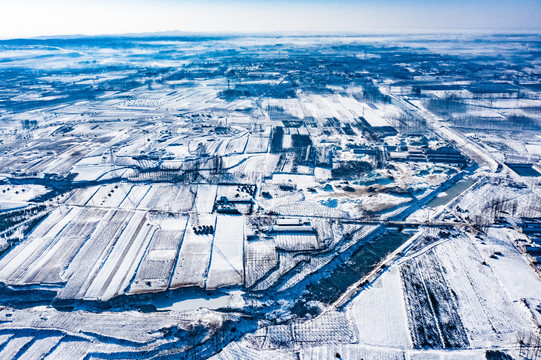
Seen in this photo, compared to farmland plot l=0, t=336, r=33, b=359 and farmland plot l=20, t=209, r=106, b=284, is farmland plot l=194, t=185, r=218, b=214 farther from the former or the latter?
farmland plot l=0, t=336, r=33, b=359

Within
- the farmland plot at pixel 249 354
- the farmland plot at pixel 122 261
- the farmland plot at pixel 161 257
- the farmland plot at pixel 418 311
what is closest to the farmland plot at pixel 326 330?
the farmland plot at pixel 249 354

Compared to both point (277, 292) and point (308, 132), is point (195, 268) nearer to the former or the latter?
point (277, 292)

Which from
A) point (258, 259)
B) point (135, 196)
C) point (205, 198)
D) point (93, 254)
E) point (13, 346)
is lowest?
point (13, 346)

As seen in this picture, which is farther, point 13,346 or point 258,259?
point 258,259

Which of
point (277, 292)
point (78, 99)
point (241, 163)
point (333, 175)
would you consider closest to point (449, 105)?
point (333, 175)

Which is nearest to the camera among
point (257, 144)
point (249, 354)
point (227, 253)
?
point (249, 354)

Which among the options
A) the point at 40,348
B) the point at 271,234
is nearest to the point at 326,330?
the point at 271,234

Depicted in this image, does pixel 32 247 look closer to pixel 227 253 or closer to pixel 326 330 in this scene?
pixel 227 253
